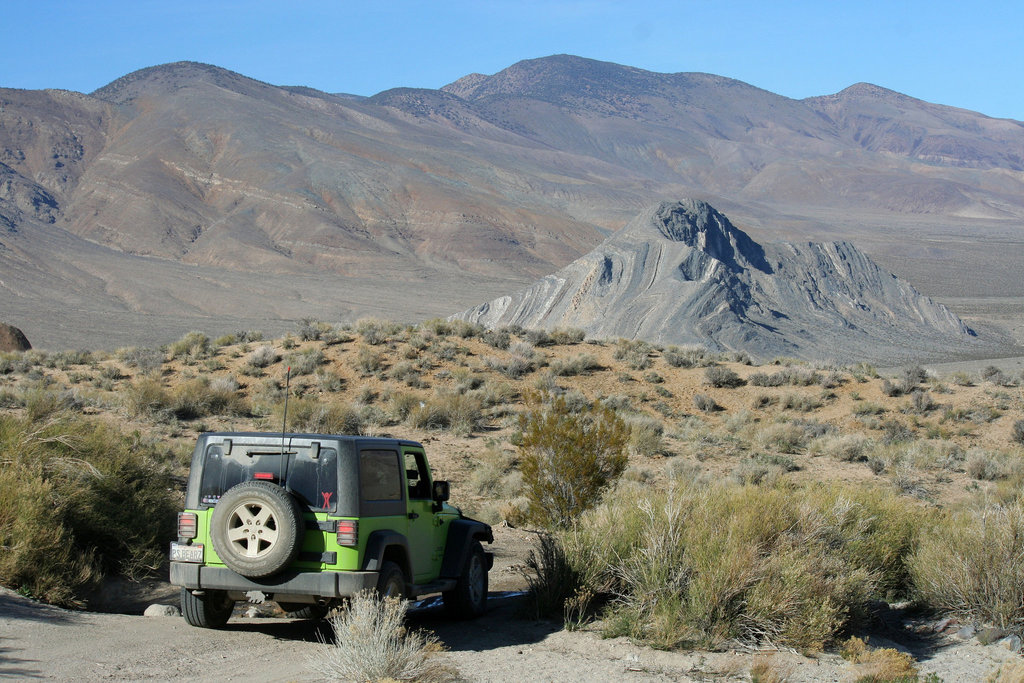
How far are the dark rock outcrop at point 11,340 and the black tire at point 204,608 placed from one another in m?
29.2

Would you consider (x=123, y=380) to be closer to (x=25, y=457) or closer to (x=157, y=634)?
(x=25, y=457)

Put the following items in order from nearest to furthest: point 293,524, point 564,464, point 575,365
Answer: point 293,524, point 564,464, point 575,365

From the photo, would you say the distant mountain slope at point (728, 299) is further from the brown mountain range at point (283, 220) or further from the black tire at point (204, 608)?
the black tire at point (204, 608)

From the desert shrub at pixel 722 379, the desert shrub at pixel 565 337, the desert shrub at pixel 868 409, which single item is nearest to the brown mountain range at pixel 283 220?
the desert shrub at pixel 565 337

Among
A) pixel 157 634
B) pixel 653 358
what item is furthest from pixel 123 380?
pixel 157 634

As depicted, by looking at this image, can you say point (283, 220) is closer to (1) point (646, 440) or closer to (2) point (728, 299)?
(2) point (728, 299)

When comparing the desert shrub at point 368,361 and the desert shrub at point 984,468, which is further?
the desert shrub at point 368,361

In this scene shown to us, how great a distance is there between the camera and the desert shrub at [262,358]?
2558 cm

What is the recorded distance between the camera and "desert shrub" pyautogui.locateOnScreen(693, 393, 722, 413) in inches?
969

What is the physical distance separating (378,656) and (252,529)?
1.67 metres

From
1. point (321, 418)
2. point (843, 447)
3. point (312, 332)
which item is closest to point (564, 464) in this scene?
point (321, 418)

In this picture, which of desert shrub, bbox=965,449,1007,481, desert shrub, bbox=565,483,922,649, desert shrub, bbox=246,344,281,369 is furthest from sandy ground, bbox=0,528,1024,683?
desert shrub, bbox=246,344,281,369

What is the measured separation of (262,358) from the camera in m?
25.8

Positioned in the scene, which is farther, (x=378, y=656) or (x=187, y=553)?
(x=187, y=553)
